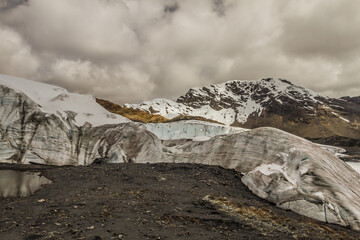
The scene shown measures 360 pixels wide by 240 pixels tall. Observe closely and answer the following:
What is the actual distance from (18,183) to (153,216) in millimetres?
11884

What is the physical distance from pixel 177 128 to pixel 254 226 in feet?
210

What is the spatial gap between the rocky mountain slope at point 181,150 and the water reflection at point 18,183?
20.4 ft

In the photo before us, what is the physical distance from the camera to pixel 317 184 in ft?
32.5

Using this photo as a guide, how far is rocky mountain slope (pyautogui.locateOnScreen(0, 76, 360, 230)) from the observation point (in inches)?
381

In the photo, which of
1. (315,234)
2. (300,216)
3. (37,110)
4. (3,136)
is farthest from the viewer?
(37,110)

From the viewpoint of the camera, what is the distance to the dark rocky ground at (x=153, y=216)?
622 cm

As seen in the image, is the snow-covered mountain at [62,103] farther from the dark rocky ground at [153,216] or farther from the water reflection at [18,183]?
the dark rocky ground at [153,216]

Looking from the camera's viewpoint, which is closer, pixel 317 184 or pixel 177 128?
pixel 317 184

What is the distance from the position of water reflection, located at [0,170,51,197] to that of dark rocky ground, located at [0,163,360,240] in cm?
164

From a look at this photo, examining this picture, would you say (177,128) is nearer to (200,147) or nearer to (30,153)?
(30,153)

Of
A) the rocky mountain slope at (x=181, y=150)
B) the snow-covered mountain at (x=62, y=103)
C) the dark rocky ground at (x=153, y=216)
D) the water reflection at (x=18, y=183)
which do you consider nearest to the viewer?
the dark rocky ground at (x=153, y=216)

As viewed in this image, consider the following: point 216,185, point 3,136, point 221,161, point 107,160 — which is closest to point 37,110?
point 3,136

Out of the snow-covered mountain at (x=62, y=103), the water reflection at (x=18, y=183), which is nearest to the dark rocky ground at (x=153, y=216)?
the water reflection at (x=18, y=183)

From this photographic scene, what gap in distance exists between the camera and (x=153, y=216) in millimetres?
7316
